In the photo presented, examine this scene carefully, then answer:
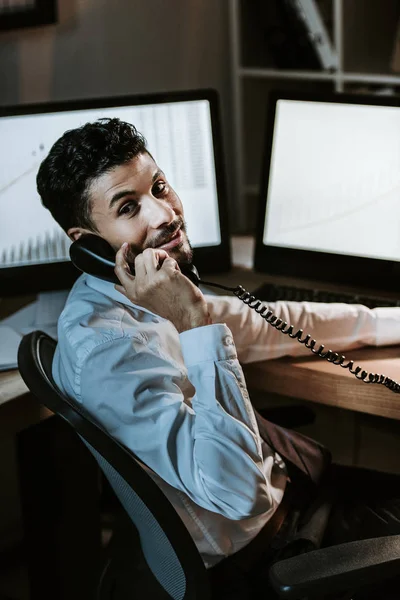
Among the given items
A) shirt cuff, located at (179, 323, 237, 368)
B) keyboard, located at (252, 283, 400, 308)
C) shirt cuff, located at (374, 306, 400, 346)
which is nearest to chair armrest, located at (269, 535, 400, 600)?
shirt cuff, located at (179, 323, 237, 368)

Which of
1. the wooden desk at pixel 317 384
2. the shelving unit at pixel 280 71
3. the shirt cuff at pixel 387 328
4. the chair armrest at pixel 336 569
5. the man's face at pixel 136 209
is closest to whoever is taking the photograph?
the chair armrest at pixel 336 569

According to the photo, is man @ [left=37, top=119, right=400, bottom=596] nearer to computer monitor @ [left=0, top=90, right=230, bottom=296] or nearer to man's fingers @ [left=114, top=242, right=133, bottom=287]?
man's fingers @ [left=114, top=242, right=133, bottom=287]

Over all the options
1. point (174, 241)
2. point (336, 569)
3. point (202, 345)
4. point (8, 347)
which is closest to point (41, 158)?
point (8, 347)

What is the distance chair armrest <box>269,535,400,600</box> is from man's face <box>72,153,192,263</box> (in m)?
0.41

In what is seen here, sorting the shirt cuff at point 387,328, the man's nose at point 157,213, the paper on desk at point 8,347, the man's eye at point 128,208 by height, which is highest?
the man's eye at point 128,208

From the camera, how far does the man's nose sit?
102 centimetres

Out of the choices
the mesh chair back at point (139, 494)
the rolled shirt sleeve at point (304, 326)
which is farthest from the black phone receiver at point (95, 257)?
the rolled shirt sleeve at point (304, 326)

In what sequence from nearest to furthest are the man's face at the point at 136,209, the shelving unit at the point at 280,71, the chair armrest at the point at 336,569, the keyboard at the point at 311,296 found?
the chair armrest at the point at 336,569
the man's face at the point at 136,209
the keyboard at the point at 311,296
the shelving unit at the point at 280,71

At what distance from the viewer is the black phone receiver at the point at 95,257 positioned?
103 centimetres

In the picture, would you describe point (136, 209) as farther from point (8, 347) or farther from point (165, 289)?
point (8, 347)

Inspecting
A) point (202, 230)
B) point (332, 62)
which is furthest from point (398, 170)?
point (332, 62)

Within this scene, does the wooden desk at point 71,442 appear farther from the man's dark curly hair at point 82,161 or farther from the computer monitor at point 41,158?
the man's dark curly hair at point 82,161

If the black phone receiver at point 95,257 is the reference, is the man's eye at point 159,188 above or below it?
above

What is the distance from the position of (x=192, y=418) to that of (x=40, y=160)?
61 cm
